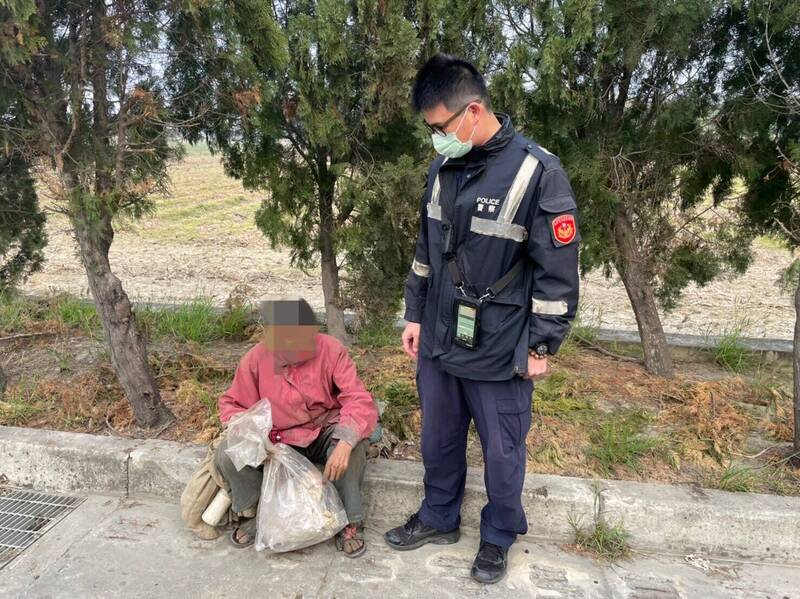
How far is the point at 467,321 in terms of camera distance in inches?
94.3

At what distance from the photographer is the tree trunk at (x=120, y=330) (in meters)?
3.34

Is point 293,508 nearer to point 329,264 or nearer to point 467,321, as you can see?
point 467,321

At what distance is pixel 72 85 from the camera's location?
312cm

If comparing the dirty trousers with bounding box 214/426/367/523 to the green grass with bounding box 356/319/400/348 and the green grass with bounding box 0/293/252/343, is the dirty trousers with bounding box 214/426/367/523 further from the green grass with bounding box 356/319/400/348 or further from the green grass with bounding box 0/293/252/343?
the green grass with bounding box 0/293/252/343

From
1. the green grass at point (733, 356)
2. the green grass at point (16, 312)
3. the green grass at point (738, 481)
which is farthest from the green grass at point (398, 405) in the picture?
the green grass at point (16, 312)

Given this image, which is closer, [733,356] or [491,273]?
[491,273]

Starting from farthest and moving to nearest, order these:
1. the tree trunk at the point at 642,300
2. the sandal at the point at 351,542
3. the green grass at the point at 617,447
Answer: the tree trunk at the point at 642,300 < the green grass at the point at 617,447 < the sandal at the point at 351,542

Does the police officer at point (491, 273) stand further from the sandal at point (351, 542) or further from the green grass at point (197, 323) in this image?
the green grass at point (197, 323)

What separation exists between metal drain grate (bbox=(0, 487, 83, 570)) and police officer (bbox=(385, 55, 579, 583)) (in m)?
1.97

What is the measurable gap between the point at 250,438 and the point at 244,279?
6443mm

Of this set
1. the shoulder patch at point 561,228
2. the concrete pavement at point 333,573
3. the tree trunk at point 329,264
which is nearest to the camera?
the shoulder patch at point 561,228

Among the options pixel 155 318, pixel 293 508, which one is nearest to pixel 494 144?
pixel 293 508

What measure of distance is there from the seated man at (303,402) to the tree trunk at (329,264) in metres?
1.59

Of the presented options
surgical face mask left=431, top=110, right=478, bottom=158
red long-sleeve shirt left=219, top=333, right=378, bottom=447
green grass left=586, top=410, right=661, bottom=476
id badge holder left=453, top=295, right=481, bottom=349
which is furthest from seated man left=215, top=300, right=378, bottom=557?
green grass left=586, top=410, right=661, bottom=476
